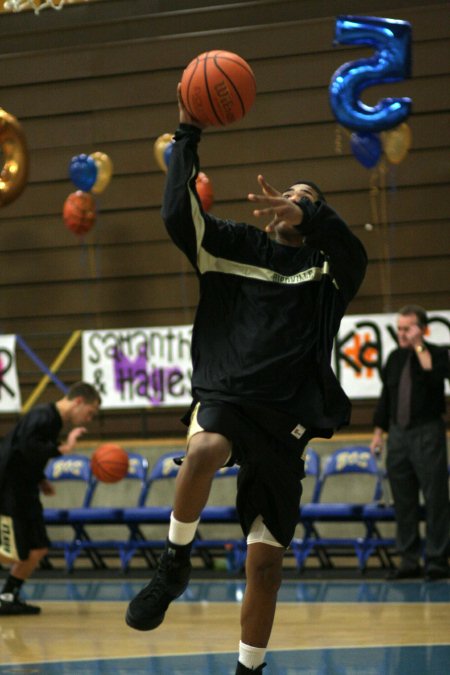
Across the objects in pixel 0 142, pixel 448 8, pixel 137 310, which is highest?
pixel 448 8

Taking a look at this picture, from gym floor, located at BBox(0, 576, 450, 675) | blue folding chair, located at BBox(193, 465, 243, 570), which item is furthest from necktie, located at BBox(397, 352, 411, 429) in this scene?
blue folding chair, located at BBox(193, 465, 243, 570)

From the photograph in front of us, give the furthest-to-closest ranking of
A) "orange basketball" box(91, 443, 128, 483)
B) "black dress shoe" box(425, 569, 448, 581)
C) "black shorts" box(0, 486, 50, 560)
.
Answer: "orange basketball" box(91, 443, 128, 483), "black dress shoe" box(425, 569, 448, 581), "black shorts" box(0, 486, 50, 560)

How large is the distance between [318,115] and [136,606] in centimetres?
908

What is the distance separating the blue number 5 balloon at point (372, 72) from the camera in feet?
35.4

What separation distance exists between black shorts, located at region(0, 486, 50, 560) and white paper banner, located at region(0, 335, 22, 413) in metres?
3.72

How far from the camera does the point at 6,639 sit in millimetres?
7344

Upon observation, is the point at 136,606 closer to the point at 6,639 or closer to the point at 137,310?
the point at 6,639

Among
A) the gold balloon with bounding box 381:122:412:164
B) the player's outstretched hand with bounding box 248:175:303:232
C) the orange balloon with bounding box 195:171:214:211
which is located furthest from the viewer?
the orange balloon with bounding box 195:171:214:211

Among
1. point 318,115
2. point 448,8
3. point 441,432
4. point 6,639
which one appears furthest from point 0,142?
point 6,639

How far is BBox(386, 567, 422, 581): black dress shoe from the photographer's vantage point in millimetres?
9852

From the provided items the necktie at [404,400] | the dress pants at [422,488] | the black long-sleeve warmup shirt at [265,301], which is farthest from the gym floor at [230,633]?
the black long-sleeve warmup shirt at [265,301]

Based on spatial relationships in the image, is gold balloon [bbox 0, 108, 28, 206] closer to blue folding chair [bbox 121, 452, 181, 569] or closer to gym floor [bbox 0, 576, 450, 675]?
blue folding chair [bbox 121, 452, 181, 569]

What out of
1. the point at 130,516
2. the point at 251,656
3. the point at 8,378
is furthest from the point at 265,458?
the point at 8,378

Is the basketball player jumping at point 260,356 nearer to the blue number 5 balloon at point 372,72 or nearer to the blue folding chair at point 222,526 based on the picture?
the blue folding chair at point 222,526
